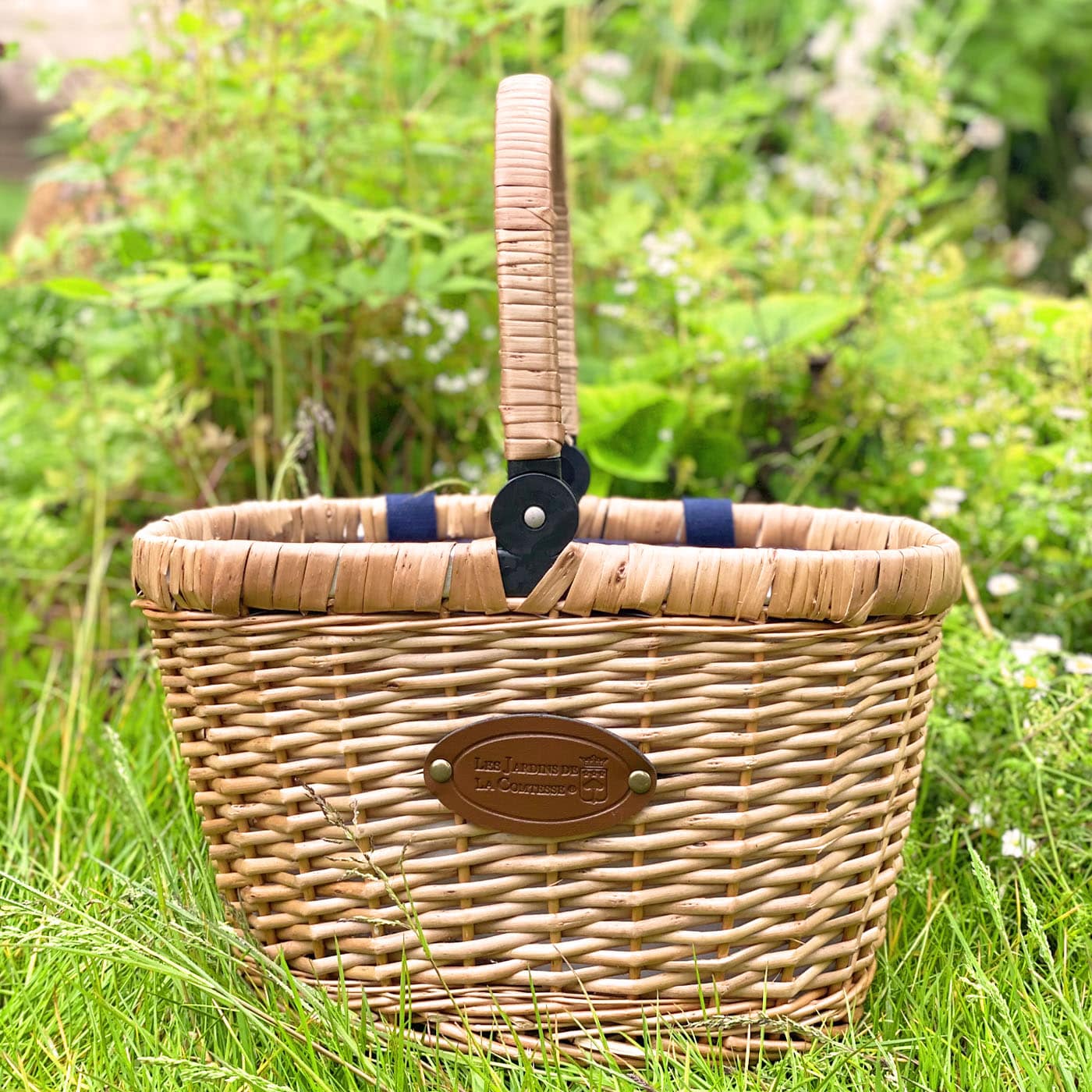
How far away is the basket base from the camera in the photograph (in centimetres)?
95

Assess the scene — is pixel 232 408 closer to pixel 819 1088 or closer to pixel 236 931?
pixel 236 931

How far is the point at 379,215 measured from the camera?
1.43m

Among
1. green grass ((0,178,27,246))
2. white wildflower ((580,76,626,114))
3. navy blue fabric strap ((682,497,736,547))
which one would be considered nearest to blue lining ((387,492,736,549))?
navy blue fabric strap ((682,497,736,547))

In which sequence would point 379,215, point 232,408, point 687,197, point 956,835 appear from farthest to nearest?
point 687,197 < point 232,408 < point 379,215 < point 956,835

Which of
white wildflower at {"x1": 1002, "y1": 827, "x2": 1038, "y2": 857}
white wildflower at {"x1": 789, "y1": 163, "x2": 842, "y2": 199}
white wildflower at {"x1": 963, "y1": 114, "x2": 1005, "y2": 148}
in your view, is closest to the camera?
white wildflower at {"x1": 1002, "y1": 827, "x2": 1038, "y2": 857}

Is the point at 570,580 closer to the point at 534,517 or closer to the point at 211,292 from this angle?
the point at 534,517

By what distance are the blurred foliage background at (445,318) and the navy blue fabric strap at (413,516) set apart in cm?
19

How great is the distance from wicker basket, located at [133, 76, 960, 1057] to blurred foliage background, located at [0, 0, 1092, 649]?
0.51 metres

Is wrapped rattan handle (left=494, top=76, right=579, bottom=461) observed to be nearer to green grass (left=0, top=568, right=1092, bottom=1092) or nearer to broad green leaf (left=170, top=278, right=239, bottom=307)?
green grass (left=0, top=568, right=1092, bottom=1092)

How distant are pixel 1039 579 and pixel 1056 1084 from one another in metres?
0.87

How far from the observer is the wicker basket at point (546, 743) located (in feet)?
2.91

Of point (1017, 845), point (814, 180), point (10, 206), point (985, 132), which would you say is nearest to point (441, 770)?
point (1017, 845)

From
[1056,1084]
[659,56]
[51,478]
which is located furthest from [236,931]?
[659,56]

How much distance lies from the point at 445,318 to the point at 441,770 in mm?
1002
